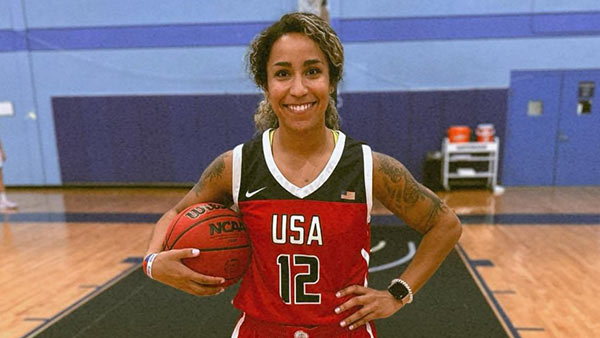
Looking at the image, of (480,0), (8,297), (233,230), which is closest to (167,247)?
(233,230)

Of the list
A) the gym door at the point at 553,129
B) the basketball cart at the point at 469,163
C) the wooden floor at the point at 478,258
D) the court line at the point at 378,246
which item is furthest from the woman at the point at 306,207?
the gym door at the point at 553,129

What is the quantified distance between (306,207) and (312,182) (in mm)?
87

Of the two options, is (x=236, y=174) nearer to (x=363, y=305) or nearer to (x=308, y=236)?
(x=308, y=236)

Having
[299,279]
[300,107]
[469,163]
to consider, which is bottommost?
[469,163]

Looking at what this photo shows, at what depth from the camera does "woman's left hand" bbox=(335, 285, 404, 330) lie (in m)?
1.40

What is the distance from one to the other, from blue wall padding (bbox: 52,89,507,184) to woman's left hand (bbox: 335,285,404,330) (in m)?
7.16

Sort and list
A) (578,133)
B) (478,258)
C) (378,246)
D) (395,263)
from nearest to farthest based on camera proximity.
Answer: (395,263), (478,258), (378,246), (578,133)

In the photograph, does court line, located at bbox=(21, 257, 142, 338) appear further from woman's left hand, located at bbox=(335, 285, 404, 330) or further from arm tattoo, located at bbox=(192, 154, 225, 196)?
woman's left hand, located at bbox=(335, 285, 404, 330)

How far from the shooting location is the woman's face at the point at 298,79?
51.3 inches

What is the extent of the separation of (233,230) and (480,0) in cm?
837

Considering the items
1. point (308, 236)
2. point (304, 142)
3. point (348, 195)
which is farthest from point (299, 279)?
point (304, 142)

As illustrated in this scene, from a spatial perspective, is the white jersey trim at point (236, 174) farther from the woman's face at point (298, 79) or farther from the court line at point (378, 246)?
the court line at point (378, 246)

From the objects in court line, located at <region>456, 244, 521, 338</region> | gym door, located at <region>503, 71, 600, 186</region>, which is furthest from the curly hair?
gym door, located at <region>503, 71, 600, 186</region>

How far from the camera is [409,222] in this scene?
5.10ft
